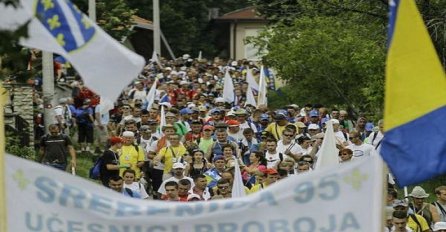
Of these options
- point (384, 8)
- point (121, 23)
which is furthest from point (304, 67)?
point (384, 8)

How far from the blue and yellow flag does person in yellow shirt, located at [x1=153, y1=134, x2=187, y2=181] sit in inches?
426

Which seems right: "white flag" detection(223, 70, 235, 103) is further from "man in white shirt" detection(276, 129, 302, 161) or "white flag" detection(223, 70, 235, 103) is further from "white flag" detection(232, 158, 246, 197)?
"white flag" detection(232, 158, 246, 197)

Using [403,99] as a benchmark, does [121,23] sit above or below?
below

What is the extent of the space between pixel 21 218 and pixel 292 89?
1042 inches

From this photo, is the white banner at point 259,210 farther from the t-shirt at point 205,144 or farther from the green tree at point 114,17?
the green tree at point 114,17

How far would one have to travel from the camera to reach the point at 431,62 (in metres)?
8.16

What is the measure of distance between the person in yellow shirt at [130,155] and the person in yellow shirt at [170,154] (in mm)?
238

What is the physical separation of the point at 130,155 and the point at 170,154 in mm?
532

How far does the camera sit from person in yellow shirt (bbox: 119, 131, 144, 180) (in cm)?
1894

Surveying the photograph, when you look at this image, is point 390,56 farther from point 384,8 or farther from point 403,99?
point 384,8

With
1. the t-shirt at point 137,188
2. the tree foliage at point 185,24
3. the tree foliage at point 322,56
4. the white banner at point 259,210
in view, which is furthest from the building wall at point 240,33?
the white banner at point 259,210

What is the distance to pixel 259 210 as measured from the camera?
8078mm

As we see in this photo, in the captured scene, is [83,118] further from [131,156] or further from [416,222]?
[416,222]

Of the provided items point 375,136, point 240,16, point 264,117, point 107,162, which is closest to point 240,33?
point 240,16
